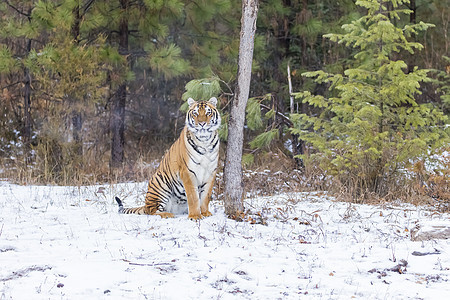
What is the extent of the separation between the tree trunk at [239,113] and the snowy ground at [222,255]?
34cm

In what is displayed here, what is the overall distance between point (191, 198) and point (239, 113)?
131cm

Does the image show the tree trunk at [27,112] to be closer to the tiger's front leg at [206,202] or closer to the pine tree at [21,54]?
the pine tree at [21,54]

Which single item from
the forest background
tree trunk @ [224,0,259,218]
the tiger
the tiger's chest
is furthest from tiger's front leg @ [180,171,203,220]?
the forest background

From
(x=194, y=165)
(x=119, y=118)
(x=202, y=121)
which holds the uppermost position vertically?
(x=119, y=118)

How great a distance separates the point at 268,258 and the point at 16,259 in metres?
2.47

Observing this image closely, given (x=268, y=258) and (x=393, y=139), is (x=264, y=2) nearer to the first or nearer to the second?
(x=393, y=139)

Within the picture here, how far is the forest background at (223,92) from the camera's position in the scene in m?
8.78

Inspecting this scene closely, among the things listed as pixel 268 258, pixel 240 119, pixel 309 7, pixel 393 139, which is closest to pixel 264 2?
pixel 309 7

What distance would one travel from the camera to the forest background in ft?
28.8

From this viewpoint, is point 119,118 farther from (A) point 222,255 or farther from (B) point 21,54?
(A) point 222,255

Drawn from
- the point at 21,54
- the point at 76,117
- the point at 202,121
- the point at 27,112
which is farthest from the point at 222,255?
the point at 21,54

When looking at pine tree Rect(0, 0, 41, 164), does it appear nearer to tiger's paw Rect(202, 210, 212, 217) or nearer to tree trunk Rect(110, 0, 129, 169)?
tree trunk Rect(110, 0, 129, 169)

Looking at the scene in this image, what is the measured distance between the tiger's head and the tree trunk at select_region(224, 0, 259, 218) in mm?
322

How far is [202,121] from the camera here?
6848 mm
